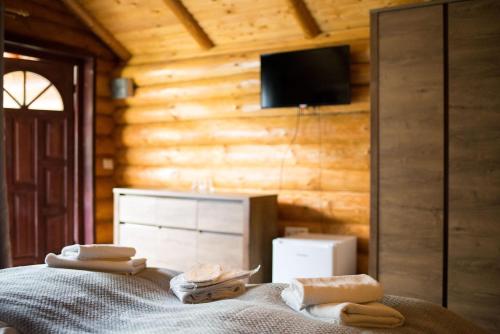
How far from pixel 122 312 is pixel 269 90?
8.85 feet

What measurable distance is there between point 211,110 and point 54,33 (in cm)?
164

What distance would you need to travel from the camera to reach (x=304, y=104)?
4062mm

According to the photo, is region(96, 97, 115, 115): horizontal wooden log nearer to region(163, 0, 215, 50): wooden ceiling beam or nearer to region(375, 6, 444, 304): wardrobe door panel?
region(163, 0, 215, 50): wooden ceiling beam

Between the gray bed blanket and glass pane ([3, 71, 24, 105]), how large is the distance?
2.79 meters

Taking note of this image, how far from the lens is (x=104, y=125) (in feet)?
17.5

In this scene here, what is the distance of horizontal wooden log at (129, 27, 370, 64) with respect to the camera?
13.1 feet

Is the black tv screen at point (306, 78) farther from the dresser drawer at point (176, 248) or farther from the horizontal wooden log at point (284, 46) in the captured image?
the dresser drawer at point (176, 248)

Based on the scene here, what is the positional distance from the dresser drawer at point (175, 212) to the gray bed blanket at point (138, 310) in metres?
2.02

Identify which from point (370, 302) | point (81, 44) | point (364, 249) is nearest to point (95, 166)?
point (81, 44)

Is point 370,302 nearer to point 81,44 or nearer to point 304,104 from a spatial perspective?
point 304,104

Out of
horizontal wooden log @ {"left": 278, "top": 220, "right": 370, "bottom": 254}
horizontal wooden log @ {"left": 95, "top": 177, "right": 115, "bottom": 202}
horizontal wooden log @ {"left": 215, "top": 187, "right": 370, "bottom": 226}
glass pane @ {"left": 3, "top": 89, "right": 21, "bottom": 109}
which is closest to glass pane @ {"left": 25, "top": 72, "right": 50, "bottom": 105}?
glass pane @ {"left": 3, "top": 89, "right": 21, "bottom": 109}

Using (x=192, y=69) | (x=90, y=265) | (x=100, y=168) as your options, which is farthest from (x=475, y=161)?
(x=100, y=168)

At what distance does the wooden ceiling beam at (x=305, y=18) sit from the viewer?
13.0 feet

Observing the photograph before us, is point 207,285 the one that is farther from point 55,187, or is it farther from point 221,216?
point 55,187
